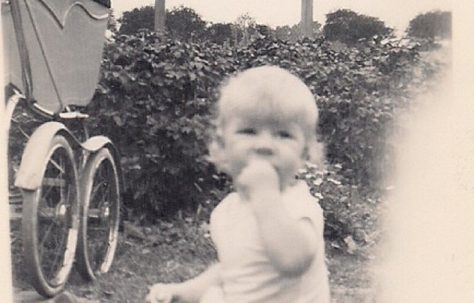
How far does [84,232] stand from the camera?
1.88m

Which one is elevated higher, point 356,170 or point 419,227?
point 356,170

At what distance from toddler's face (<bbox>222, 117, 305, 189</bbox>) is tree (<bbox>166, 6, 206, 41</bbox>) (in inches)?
11.6

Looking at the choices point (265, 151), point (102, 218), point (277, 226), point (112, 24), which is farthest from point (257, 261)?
point (112, 24)

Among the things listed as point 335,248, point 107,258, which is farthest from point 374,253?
point 107,258

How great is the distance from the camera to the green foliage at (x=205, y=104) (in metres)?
1.73

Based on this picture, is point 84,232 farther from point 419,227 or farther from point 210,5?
point 419,227

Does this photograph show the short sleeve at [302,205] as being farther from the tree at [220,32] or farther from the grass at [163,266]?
the tree at [220,32]

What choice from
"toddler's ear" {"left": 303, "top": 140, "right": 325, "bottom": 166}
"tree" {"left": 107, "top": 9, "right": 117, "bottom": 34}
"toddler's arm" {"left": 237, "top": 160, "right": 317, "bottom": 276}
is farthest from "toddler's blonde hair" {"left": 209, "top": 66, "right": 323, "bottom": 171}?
"tree" {"left": 107, "top": 9, "right": 117, "bottom": 34}

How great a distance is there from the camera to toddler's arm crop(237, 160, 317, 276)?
154cm

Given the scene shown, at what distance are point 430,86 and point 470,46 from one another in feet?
0.38

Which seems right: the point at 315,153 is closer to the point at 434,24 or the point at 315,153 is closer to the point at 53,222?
the point at 434,24

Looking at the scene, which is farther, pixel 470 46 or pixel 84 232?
pixel 84 232

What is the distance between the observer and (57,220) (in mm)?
1847

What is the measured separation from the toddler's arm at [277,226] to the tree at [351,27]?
0.37 meters
